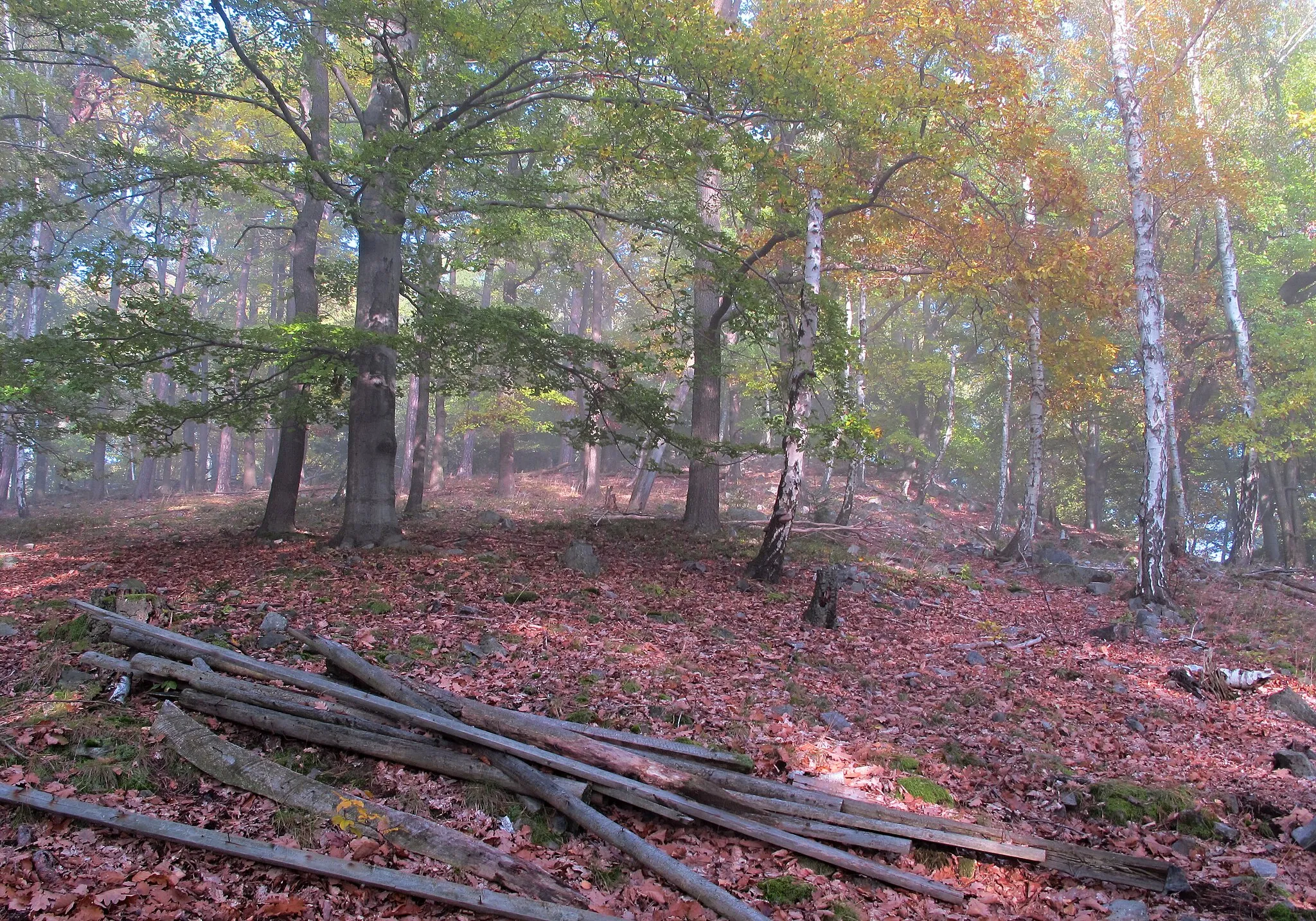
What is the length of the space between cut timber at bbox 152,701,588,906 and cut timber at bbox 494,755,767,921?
54 cm

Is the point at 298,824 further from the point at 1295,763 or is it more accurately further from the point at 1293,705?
the point at 1293,705

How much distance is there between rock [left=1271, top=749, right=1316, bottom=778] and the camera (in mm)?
6324

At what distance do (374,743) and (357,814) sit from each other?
32.9 inches

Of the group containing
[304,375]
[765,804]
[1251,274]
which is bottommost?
[765,804]

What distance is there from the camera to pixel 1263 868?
4941 mm

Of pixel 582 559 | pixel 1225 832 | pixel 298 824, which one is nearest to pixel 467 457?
pixel 582 559

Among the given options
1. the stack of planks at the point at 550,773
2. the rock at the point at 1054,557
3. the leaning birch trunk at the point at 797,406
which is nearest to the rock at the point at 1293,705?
the stack of planks at the point at 550,773

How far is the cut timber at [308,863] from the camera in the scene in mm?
4016

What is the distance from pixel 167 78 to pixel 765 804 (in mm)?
13404

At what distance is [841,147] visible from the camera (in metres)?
12.2

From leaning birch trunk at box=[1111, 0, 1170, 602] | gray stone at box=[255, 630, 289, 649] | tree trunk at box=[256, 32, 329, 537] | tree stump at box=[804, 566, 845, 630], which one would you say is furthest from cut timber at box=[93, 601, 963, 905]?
leaning birch trunk at box=[1111, 0, 1170, 602]

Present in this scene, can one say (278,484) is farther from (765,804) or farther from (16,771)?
(765,804)

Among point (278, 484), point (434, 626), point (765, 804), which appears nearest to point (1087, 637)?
point (765, 804)

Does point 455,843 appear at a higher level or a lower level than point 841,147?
lower
